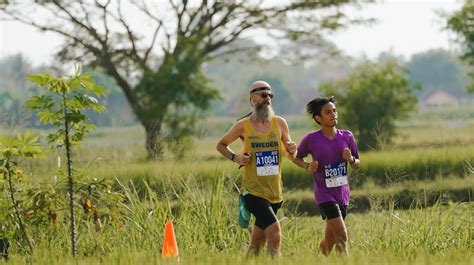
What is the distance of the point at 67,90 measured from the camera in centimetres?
874

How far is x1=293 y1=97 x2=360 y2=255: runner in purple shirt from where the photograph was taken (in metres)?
8.32

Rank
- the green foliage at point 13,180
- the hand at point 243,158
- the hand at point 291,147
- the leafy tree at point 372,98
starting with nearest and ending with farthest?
the hand at point 243,158 → the hand at point 291,147 → the green foliage at point 13,180 → the leafy tree at point 372,98

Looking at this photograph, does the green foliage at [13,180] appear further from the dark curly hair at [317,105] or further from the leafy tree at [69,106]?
the dark curly hair at [317,105]

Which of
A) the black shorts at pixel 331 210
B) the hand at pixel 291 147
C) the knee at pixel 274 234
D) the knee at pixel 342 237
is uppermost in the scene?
the hand at pixel 291 147

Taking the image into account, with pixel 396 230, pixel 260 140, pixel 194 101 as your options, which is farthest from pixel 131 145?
pixel 194 101

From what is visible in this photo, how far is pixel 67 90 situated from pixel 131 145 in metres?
8.69

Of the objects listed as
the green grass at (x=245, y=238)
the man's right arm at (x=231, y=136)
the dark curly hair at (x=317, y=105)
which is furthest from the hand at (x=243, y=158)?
the green grass at (x=245, y=238)

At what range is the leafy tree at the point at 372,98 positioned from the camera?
1027 inches

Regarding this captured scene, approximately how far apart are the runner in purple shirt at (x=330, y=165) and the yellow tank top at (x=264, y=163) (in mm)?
295

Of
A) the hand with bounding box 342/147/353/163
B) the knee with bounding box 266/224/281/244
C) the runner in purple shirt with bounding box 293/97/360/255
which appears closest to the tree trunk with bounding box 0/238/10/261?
the knee with bounding box 266/224/281/244

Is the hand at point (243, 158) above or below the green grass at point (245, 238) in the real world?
above

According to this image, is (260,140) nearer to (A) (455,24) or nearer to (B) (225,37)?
(A) (455,24)

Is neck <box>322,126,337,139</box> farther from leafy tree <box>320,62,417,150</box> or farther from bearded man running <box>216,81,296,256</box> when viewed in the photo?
leafy tree <box>320,62,417,150</box>

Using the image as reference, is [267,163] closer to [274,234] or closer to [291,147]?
[291,147]
